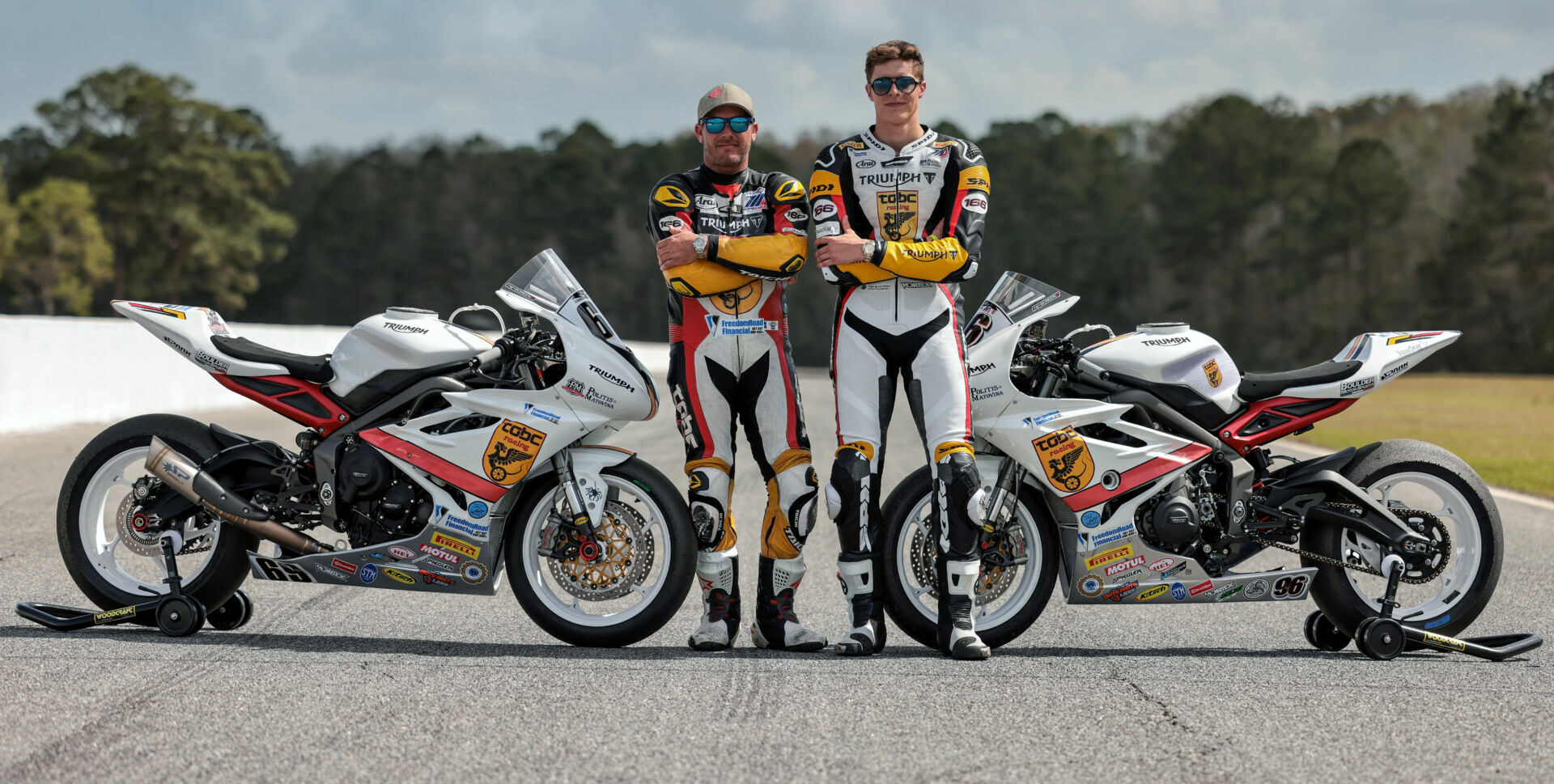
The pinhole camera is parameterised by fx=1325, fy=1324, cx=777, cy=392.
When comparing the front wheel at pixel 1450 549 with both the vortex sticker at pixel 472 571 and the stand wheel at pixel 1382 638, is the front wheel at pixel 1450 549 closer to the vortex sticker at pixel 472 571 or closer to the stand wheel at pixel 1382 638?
the stand wheel at pixel 1382 638

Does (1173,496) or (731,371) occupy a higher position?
(731,371)

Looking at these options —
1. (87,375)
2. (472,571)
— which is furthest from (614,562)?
(87,375)

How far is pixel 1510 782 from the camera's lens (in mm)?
3449

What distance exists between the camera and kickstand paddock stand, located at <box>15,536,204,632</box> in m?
5.20

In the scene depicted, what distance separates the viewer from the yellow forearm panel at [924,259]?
507 centimetres

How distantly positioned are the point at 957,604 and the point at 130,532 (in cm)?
333

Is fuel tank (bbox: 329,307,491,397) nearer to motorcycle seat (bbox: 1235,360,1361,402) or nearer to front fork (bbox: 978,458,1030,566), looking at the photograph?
front fork (bbox: 978,458,1030,566)

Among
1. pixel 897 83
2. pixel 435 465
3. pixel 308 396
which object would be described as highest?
pixel 897 83

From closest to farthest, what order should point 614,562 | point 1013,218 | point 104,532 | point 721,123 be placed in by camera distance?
point 614,562
point 721,123
point 104,532
point 1013,218

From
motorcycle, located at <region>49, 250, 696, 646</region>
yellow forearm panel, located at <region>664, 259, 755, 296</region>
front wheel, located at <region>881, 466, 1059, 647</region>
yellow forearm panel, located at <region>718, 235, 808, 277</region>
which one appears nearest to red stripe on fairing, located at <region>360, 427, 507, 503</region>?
motorcycle, located at <region>49, 250, 696, 646</region>

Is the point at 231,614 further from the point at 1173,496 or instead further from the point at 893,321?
the point at 1173,496

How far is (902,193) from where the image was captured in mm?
5230

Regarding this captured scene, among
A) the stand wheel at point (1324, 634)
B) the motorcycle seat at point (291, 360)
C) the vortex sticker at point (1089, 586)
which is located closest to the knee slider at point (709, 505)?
the vortex sticker at point (1089, 586)

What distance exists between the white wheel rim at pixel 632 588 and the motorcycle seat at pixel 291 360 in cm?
103
